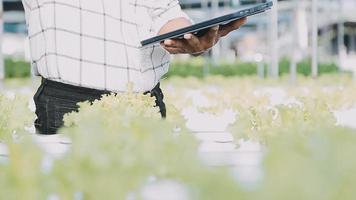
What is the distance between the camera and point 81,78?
231 centimetres

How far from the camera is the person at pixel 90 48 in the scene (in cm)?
229

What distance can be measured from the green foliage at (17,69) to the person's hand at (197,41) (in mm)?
11367

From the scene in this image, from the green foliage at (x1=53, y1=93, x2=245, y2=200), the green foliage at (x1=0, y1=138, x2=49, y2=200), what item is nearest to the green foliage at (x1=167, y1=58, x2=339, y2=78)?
the green foliage at (x1=53, y1=93, x2=245, y2=200)

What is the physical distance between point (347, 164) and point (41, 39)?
1692mm

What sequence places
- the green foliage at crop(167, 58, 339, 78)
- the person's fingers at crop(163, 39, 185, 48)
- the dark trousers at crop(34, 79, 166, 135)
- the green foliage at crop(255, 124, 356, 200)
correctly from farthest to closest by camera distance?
the green foliage at crop(167, 58, 339, 78) → the dark trousers at crop(34, 79, 166, 135) → the person's fingers at crop(163, 39, 185, 48) → the green foliage at crop(255, 124, 356, 200)

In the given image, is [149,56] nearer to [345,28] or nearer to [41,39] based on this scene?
[41,39]

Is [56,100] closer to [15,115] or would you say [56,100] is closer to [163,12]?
[15,115]

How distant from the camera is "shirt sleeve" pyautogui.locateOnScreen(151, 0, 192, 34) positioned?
2352 mm

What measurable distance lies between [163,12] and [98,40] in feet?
0.68

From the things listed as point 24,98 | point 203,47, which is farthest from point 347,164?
point 24,98

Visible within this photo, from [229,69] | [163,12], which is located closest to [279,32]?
→ [229,69]

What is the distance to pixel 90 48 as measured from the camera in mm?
2350

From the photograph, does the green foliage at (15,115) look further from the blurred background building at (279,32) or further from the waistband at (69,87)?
the blurred background building at (279,32)

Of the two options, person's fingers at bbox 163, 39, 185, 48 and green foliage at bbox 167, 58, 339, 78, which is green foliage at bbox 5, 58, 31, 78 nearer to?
green foliage at bbox 167, 58, 339, 78
